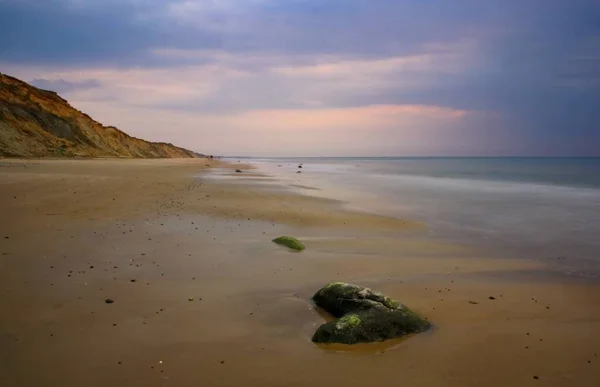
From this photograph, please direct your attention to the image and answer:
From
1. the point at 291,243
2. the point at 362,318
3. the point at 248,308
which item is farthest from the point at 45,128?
the point at 362,318

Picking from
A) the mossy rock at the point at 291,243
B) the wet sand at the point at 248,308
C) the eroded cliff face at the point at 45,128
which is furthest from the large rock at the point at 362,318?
the eroded cliff face at the point at 45,128

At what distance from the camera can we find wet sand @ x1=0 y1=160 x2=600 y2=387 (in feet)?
16.1

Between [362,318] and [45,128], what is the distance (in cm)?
7322

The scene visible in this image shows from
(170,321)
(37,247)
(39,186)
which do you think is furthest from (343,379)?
(39,186)

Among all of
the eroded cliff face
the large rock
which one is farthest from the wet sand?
the eroded cliff face

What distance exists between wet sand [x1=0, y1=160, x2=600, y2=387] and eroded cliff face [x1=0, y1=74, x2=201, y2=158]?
4680cm

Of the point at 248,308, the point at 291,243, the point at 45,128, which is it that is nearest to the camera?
the point at 248,308

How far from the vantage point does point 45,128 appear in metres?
65.9

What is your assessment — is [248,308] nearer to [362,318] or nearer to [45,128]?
[362,318]

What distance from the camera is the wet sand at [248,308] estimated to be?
4898mm

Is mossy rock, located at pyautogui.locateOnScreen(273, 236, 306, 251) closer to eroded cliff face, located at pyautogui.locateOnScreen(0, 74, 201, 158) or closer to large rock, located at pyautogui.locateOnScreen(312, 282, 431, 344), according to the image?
large rock, located at pyautogui.locateOnScreen(312, 282, 431, 344)

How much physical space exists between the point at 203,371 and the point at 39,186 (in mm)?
16767

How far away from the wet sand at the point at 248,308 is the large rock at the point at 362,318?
0.21m

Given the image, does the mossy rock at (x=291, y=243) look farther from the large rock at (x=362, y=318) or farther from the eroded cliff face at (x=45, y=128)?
the eroded cliff face at (x=45, y=128)
